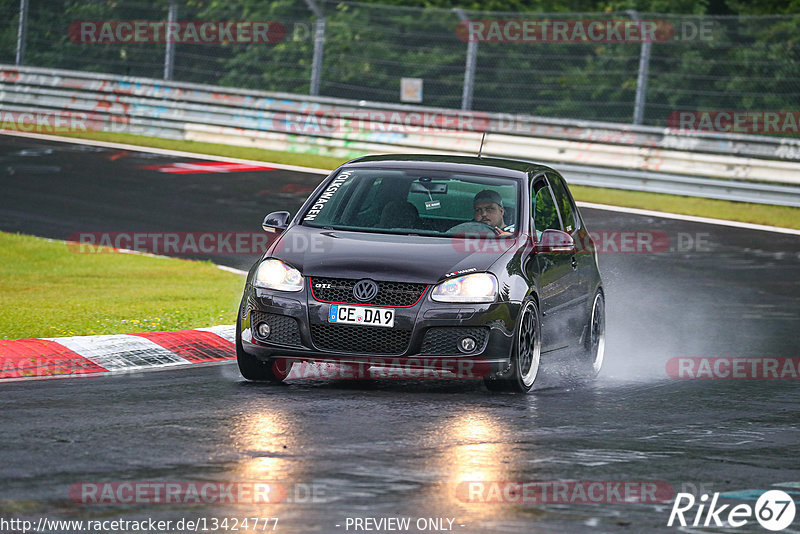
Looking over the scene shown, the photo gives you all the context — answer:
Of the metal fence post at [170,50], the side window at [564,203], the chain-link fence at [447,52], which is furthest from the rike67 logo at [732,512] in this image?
the metal fence post at [170,50]

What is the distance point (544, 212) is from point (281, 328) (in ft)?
7.96

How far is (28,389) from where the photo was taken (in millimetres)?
8523

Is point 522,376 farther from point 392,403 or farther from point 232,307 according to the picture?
point 232,307

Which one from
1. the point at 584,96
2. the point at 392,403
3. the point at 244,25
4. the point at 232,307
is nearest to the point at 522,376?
the point at 392,403

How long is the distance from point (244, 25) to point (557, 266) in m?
21.1

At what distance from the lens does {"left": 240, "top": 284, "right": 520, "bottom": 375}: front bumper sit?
28.1ft

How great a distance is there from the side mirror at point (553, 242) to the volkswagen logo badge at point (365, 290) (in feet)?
4.73

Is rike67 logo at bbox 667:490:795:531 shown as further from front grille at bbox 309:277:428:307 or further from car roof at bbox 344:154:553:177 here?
car roof at bbox 344:154:553:177

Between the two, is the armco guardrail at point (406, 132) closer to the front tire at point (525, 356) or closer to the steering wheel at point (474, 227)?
the steering wheel at point (474, 227)

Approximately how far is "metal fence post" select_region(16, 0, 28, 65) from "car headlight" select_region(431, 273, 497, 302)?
69.2 feet

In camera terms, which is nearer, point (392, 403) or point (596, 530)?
point (596, 530)

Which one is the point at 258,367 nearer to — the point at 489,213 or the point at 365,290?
the point at 365,290

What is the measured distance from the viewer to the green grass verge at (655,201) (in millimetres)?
20344

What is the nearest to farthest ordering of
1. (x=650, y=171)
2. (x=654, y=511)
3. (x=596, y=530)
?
(x=596, y=530) → (x=654, y=511) → (x=650, y=171)
